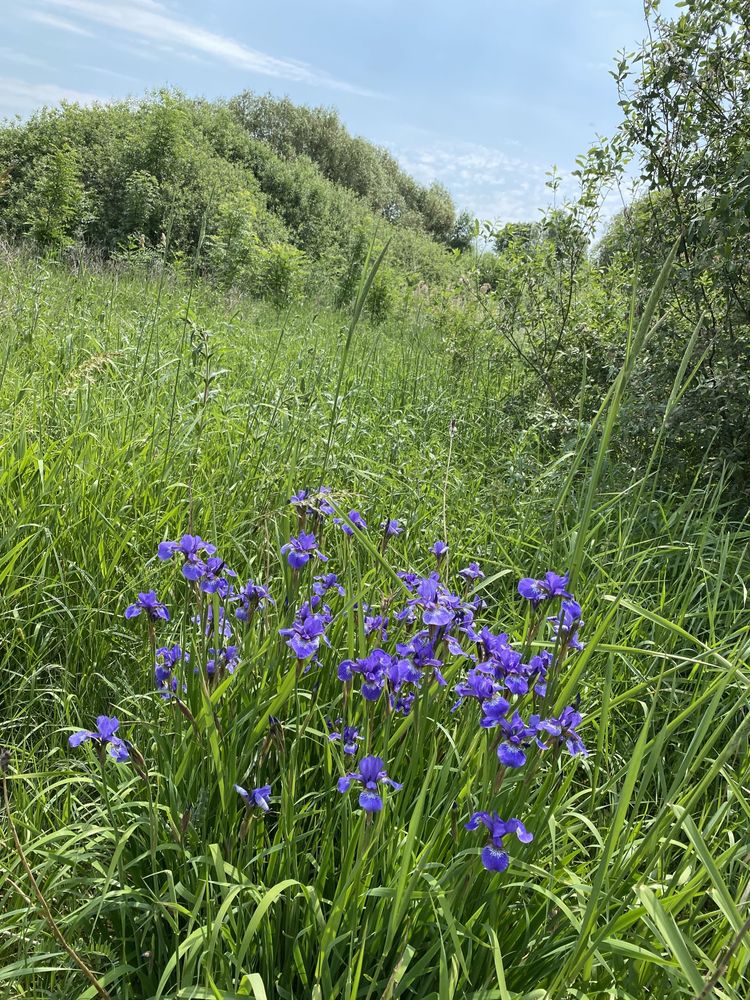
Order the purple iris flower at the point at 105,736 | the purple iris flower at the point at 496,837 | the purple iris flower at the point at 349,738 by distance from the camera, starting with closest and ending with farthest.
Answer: the purple iris flower at the point at 496,837, the purple iris flower at the point at 105,736, the purple iris flower at the point at 349,738

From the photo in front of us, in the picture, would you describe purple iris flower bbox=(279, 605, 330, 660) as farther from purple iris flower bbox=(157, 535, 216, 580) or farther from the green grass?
purple iris flower bbox=(157, 535, 216, 580)

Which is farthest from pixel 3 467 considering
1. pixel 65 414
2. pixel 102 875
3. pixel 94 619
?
pixel 102 875

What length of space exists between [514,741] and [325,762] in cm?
48

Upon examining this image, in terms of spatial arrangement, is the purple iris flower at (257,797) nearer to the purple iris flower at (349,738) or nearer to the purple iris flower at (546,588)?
the purple iris flower at (349,738)

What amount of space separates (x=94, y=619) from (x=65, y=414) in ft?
3.86

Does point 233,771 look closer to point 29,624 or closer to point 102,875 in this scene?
point 102,875

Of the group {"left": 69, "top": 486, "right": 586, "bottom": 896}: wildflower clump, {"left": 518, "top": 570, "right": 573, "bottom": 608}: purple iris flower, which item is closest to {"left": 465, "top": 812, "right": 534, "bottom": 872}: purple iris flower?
{"left": 69, "top": 486, "right": 586, "bottom": 896}: wildflower clump

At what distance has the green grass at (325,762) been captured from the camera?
0.94 m

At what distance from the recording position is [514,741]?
0.87 m

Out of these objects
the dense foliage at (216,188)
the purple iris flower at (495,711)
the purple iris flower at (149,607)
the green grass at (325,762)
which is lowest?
the green grass at (325,762)

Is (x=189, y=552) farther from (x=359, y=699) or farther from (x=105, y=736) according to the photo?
(x=359, y=699)

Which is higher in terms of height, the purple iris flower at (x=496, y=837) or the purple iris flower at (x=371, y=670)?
the purple iris flower at (x=371, y=670)

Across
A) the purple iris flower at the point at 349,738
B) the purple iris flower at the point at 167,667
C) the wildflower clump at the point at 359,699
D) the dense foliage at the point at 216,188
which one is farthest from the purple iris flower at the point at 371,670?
the dense foliage at the point at 216,188

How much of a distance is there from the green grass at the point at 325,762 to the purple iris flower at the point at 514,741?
0.07 meters
